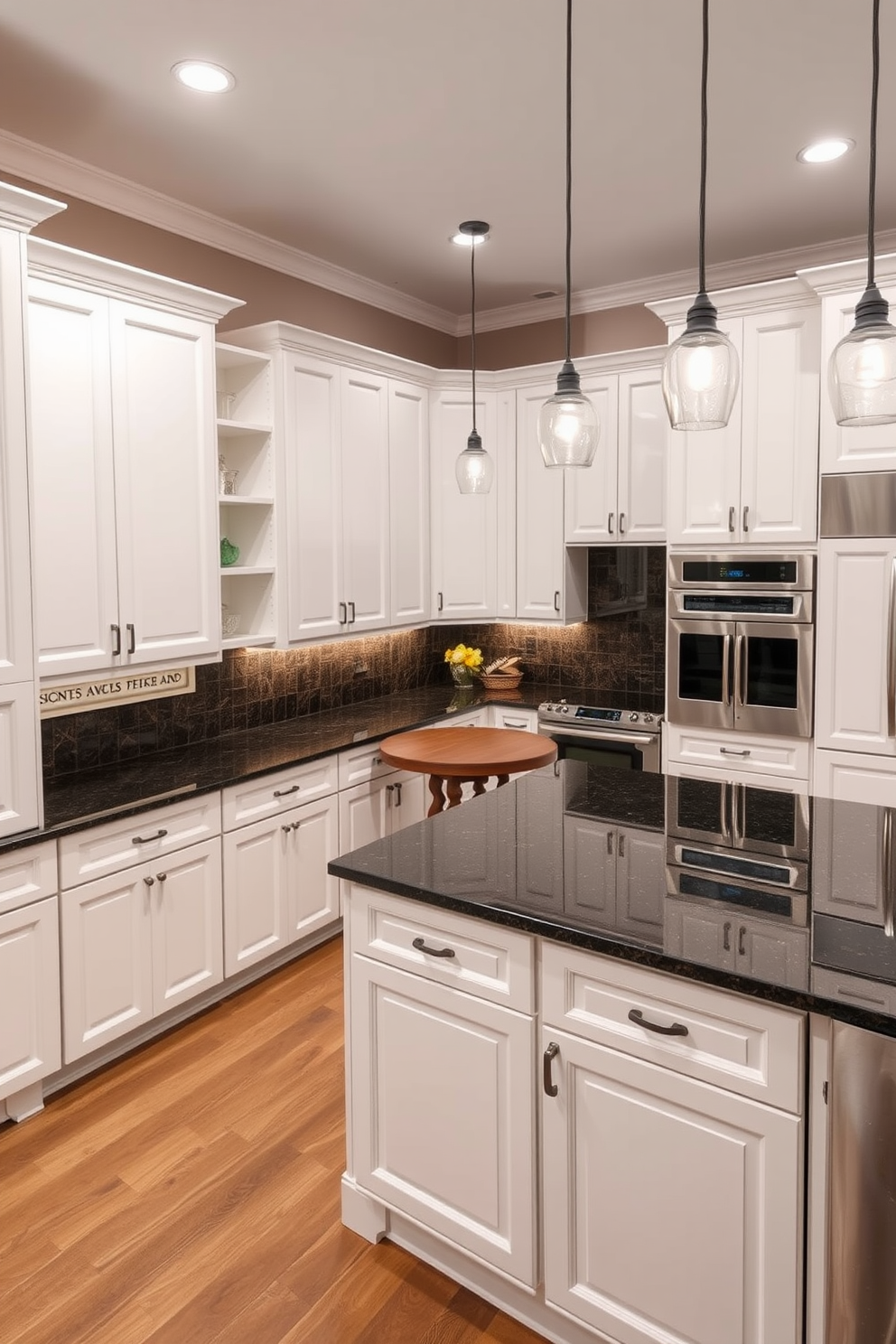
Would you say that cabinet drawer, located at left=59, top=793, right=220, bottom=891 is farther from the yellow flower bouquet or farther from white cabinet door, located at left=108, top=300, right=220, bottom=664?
the yellow flower bouquet

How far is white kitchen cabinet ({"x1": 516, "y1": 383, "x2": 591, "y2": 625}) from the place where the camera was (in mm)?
4535

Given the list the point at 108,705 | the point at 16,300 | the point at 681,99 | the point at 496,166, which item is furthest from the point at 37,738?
the point at 681,99

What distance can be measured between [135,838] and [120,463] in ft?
4.11

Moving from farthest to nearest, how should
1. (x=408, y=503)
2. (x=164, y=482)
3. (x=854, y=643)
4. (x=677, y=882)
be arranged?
(x=408, y=503)
(x=854, y=643)
(x=164, y=482)
(x=677, y=882)

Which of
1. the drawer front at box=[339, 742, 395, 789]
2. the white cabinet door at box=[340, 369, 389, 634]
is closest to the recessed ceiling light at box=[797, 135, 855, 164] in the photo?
the white cabinet door at box=[340, 369, 389, 634]

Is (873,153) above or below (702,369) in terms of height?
above

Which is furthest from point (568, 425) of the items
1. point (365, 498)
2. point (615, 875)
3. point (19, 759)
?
point (365, 498)

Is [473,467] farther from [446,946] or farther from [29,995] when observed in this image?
[29,995]

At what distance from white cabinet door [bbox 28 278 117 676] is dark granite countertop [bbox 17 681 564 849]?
444mm

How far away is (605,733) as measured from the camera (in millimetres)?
4176

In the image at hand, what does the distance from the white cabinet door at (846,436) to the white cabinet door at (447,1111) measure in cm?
246

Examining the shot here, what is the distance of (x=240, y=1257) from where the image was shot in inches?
81.4

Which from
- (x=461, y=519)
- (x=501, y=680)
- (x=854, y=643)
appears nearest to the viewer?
(x=854, y=643)

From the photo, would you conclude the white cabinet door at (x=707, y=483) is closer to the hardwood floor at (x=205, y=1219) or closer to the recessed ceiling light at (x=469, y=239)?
the recessed ceiling light at (x=469, y=239)
